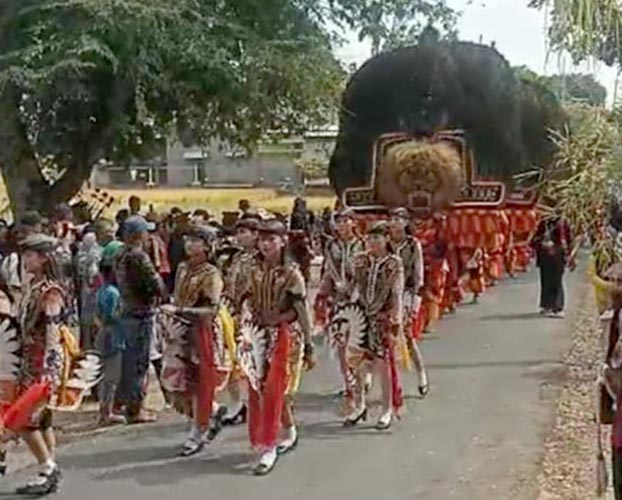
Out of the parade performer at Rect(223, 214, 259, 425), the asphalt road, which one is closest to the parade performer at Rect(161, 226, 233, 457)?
the parade performer at Rect(223, 214, 259, 425)

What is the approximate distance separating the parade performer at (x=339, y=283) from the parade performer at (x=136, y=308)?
4.52 ft

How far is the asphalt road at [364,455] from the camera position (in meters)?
8.04

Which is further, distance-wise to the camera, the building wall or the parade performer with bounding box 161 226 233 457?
the building wall

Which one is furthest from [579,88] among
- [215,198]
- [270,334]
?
[215,198]

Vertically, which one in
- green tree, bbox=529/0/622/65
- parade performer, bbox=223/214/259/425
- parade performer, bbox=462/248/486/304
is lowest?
parade performer, bbox=462/248/486/304

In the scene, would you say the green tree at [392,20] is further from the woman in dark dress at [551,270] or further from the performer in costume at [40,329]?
the performer in costume at [40,329]

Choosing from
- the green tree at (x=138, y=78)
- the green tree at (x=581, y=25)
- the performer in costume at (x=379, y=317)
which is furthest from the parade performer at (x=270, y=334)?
the green tree at (x=138, y=78)

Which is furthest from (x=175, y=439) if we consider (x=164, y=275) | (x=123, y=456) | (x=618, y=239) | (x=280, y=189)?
(x=280, y=189)

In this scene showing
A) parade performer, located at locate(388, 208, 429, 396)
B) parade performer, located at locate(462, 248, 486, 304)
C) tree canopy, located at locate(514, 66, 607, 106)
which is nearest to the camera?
tree canopy, located at locate(514, 66, 607, 106)

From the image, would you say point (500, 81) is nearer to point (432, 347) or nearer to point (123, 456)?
point (432, 347)

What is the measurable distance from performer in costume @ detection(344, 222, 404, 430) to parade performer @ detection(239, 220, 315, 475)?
1234mm

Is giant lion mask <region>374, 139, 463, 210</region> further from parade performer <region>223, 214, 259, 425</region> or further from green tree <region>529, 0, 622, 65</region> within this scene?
green tree <region>529, 0, 622, 65</region>

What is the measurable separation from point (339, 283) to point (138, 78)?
4.49 meters

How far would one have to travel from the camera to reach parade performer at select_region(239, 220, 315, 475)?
27.9 feet
